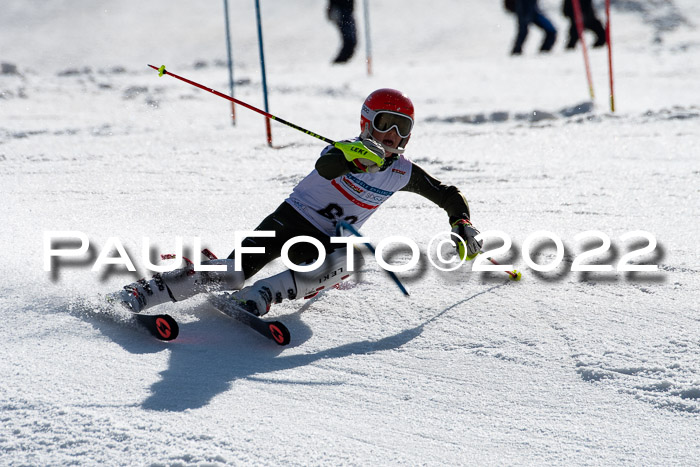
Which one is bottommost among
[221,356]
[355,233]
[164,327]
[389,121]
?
[221,356]

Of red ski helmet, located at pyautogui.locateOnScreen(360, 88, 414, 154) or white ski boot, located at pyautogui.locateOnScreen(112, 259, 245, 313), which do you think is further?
red ski helmet, located at pyautogui.locateOnScreen(360, 88, 414, 154)

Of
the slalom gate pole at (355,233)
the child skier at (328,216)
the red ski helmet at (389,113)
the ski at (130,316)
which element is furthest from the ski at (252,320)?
the red ski helmet at (389,113)

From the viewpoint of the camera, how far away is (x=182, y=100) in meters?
9.73

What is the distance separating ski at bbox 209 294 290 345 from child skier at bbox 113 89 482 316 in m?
0.04

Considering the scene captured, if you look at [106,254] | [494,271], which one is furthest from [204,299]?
Result: [494,271]

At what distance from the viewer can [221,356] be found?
299cm

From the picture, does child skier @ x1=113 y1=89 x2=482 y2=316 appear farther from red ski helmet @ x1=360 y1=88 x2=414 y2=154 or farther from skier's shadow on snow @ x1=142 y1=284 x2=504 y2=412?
skier's shadow on snow @ x1=142 y1=284 x2=504 y2=412

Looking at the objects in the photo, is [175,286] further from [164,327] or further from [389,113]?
[389,113]

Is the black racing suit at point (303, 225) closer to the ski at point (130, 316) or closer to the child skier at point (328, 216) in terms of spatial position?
the child skier at point (328, 216)

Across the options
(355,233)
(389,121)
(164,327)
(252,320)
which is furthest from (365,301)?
Answer: (164,327)

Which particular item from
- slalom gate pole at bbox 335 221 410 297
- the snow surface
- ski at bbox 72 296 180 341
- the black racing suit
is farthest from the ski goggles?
ski at bbox 72 296 180 341

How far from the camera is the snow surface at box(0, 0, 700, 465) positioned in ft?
7.95

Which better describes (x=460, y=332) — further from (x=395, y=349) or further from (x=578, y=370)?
(x=578, y=370)

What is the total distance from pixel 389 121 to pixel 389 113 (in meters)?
0.04
